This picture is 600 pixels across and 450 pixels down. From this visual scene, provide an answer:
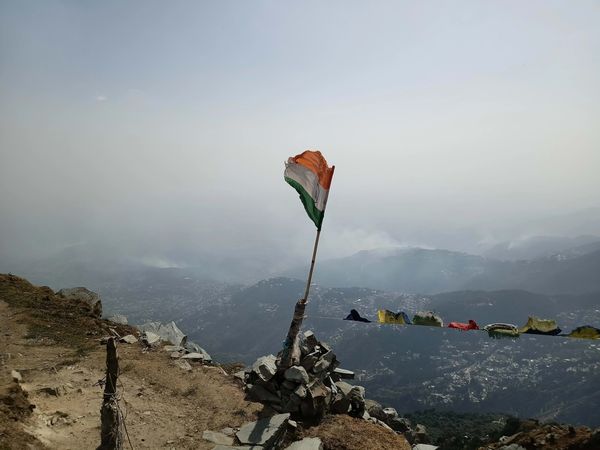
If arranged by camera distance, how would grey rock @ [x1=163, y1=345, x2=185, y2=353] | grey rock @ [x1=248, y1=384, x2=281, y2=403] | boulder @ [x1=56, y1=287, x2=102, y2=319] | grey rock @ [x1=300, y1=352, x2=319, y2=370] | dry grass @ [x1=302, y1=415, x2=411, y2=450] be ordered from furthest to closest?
boulder @ [x1=56, y1=287, x2=102, y2=319] → grey rock @ [x1=163, y1=345, x2=185, y2=353] → grey rock @ [x1=300, y1=352, x2=319, y2=370] → grey rock @ [x1=248, y1=384, x2=281, y2=403] → dry grass @ [x1=302, y1=415, x2=411, y2=450]

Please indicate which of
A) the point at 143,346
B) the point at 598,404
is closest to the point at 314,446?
the point at 143,346

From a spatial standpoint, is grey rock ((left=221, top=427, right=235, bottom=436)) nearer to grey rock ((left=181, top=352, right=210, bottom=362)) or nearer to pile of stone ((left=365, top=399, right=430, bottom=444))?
grey rock ((left=181, top=352, right=210, bottom=362))

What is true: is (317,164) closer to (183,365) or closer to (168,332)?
(183,365)

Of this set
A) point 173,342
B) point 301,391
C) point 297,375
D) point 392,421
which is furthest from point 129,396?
point 392,421

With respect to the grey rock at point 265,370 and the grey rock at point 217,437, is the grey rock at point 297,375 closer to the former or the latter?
the grey rock at point 265,370

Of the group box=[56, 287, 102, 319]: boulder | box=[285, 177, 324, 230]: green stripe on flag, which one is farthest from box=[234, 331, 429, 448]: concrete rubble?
box=[56, 287, 102, 319]: boulder

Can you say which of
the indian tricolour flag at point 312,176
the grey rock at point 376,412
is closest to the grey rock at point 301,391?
the indian tricolour flag at point 312,176
